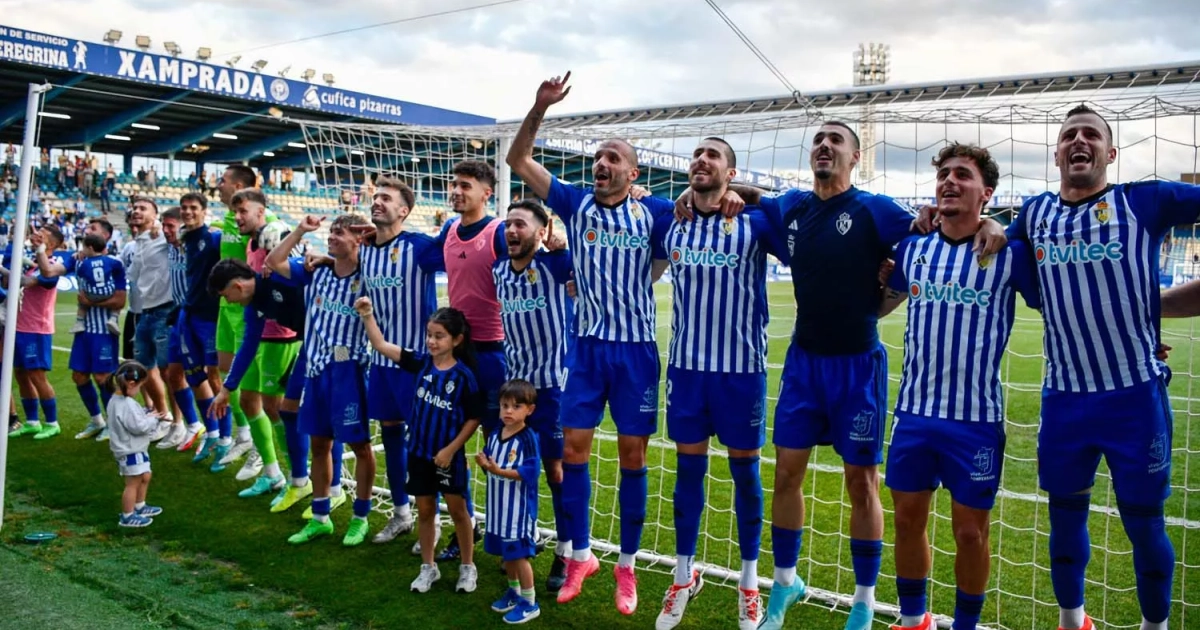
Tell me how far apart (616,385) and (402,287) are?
5.03 ft

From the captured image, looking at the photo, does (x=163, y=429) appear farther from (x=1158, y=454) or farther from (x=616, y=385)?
(x=1158, y=454)

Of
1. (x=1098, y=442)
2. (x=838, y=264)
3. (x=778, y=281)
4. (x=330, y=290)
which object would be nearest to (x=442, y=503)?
(x=330, y=290)

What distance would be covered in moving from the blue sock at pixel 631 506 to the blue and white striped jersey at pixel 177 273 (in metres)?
4.51

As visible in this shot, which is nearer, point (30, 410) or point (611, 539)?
point (611, 539)

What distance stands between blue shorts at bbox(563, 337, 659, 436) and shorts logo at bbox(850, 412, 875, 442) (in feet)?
3.15

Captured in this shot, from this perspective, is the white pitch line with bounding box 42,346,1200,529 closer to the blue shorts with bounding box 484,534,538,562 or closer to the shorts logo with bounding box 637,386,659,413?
the shorts logo with bounding box 637,386,659,413

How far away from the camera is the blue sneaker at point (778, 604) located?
4117mm

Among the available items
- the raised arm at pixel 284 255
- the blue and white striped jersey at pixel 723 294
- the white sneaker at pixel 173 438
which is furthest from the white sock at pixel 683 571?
the white sneaker at pixel 173 438

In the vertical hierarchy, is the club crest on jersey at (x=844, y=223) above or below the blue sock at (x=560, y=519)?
above

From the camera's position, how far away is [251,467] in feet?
22.6

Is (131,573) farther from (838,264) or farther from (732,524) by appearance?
(838,264)

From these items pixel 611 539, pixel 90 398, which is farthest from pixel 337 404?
pixel 90 398

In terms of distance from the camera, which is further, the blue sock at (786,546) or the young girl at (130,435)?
the young girl at (130,435)

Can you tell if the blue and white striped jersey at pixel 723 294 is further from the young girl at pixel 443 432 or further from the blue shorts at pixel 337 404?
the blue shorts at pixel 337 404
